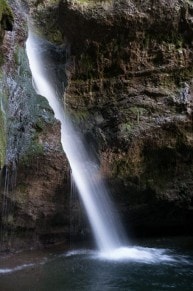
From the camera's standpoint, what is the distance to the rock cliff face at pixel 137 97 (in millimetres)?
11195

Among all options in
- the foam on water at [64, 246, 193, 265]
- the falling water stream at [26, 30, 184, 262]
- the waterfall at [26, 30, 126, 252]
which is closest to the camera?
the foam on water at [64, 246, 193, 265]

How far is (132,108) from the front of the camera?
11.4 m

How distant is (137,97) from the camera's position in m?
11.6

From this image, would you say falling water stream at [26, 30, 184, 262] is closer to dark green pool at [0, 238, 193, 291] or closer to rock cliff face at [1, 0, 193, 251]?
dark green pool at [0, 238, 193, 291]

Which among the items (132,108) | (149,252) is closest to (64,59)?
(132,108)

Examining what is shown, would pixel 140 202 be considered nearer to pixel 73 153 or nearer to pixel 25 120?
Answer: pixel 73 153

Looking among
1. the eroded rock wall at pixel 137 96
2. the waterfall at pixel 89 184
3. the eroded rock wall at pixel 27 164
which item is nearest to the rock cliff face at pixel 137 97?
A: the eroded rock wall at pixel 137 96

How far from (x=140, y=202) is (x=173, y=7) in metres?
5.22

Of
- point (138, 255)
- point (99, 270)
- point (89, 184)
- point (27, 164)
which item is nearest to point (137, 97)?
point (89, 184)

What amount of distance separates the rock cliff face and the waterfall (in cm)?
28

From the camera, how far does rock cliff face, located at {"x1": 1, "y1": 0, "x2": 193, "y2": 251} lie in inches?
441

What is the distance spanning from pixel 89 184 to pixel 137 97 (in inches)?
106

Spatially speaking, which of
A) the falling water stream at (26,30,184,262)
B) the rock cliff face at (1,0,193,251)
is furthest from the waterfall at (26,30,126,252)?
the rock cliff face at (1,0,193,251)

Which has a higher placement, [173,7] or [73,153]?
[173,7]
